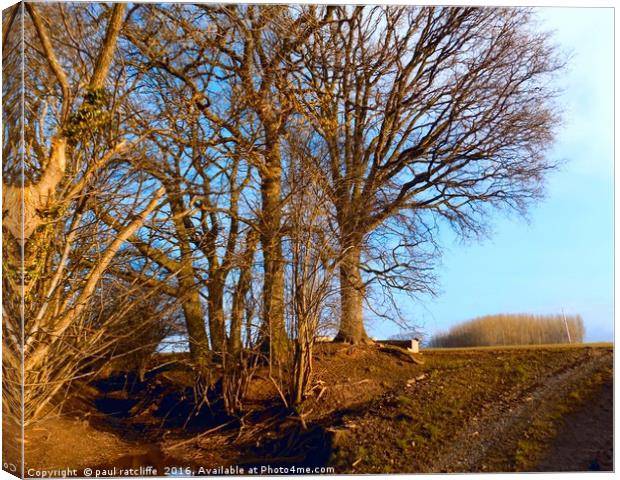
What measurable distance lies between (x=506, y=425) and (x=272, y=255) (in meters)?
3.32

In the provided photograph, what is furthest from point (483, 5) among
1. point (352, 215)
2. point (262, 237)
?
point (262, 237)

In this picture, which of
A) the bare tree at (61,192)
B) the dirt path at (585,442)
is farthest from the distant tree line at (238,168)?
the dirt path at (585,442)

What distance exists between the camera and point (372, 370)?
7996 millimetres

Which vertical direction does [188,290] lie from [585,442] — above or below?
above

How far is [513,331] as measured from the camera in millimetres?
7836

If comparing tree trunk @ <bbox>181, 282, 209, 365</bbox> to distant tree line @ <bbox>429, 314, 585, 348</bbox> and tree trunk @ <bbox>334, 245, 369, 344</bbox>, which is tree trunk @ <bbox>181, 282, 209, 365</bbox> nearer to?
tree trunk @ <bbox>334, 245, 369, 344</bbox>

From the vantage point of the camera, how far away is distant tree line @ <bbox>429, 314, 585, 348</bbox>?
7682 millimetres

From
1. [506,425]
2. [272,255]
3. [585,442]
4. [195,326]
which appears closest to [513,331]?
[506,425]

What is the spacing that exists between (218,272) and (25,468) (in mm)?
3023

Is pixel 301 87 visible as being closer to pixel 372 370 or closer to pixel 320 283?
pixel 320 283

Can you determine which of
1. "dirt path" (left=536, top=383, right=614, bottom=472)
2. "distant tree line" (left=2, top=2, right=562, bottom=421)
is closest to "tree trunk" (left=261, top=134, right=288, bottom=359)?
"distant tree line" (left=2, top=2, right=562, bottom=421)

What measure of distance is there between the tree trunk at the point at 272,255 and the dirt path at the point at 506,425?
2.39 meters

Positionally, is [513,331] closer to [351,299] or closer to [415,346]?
[415,346]

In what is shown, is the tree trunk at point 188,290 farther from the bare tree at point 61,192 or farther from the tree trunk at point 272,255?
the tree trunk at point 272,255
